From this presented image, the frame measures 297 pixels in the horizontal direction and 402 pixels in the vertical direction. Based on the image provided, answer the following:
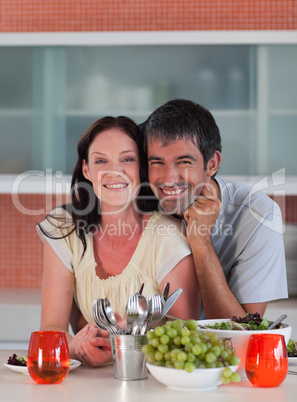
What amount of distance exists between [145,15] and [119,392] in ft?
8.70

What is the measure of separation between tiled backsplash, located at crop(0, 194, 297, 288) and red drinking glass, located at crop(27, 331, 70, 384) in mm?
2343

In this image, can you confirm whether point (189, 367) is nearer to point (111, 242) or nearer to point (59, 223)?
point (111, 242)

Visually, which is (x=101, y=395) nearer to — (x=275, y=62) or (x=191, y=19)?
(x=275, y=62)

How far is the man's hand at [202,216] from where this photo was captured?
65.4 inches

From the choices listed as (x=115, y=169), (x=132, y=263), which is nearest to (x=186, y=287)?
(x=132, y=263)

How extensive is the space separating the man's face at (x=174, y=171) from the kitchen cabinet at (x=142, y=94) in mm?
1340

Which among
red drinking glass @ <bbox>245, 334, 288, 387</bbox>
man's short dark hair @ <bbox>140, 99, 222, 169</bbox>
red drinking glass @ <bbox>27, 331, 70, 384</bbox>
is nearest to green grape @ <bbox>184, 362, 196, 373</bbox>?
red drinking glass @ <bbox>245, 334, 288, 387</bbox>

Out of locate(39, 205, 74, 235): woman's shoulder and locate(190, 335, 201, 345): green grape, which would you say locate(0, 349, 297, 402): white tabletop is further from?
locate(39, 205, 74, 235): woman's shoulder

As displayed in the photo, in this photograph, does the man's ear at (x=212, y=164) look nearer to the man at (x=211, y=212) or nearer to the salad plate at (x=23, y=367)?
→ the man at (x=211, y=212)

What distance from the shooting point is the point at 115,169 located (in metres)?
1.70

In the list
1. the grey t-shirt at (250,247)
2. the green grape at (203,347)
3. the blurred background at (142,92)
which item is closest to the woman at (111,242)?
the grey t-shirt at (250,247)

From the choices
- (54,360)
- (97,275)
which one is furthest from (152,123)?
(54,360)

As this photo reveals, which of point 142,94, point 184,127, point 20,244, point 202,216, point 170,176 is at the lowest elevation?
point 20,244

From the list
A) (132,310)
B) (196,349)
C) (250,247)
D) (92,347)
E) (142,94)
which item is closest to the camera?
(196,349)
